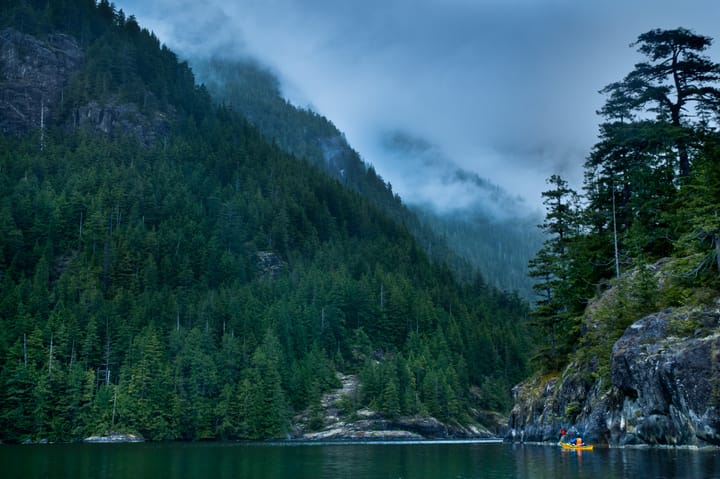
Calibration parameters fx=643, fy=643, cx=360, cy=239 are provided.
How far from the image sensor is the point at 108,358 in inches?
5034

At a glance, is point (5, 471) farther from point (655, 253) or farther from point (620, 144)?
point (620, 144)

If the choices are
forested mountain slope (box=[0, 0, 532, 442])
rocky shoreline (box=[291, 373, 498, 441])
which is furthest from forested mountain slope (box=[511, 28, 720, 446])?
forested mountain slope (box=[0, 0, 532, 442])

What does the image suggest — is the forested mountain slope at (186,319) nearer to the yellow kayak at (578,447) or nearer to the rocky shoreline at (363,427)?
the rocky shoreline at (363,427)

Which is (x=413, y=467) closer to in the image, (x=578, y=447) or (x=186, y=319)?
(x=578, y=447)

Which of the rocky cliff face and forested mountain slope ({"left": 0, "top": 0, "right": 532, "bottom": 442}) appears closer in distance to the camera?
the rocky cliff face

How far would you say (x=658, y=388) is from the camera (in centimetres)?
5025

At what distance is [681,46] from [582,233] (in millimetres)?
24219

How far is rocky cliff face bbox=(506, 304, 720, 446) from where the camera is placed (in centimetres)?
4566

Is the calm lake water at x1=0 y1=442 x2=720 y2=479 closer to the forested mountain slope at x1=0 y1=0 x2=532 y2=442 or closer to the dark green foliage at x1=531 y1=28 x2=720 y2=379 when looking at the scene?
the dark green foliage at x1=531 y1=28 x2=720 y2=379

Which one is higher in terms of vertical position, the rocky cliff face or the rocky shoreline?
the rocky cliff face

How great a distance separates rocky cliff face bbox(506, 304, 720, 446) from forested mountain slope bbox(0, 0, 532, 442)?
72.5 meters

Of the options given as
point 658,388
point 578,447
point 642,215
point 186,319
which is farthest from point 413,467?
point 186,319

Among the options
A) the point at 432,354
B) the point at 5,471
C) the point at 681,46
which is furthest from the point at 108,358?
the point at 681,46

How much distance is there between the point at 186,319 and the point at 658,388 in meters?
115
